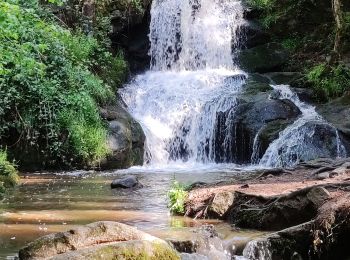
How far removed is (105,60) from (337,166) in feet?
36.3

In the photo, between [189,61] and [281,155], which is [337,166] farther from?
[189,61]

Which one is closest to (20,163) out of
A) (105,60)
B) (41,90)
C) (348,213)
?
(41,90)

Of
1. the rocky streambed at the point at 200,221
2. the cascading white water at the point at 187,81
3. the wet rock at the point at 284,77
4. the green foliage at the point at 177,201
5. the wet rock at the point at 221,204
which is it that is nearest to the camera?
the rocky streambed at the point at 200,221

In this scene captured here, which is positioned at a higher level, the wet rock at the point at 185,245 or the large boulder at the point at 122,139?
the large boulder at the point at 122,139

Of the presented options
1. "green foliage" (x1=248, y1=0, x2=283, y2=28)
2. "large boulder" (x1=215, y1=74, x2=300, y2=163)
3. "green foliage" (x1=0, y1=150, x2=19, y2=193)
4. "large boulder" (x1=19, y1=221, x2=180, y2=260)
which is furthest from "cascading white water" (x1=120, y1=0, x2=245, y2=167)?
"large boulder" (x1=19, y1=221, x2=180, y2=260)

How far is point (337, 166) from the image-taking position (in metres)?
10.1

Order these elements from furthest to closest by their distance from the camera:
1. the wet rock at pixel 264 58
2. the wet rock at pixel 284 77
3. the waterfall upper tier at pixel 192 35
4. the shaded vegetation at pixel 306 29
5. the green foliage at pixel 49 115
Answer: the waterfall upper tier at pixel 192 35 → the wet rock at pixel 264 58 → the shaded vegetation at pixel 306 29 → the wet rock at pixel 284 77 → the green foliage at pixel 49 115

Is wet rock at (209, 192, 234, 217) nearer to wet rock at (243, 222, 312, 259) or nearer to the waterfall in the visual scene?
wet rock at (243, 222, 312, 259)

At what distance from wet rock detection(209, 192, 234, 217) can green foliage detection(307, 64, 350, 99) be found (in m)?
10.6

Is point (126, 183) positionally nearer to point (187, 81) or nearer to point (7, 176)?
point (7, 176)

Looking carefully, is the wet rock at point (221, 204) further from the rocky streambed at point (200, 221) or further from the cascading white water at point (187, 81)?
the cascading white water at point (187, 81)

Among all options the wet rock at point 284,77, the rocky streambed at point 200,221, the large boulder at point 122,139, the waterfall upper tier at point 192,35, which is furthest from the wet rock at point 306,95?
the rocky streambed at point 200,221

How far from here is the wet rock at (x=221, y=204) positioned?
814cm

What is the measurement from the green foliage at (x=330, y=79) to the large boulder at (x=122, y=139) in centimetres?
626
